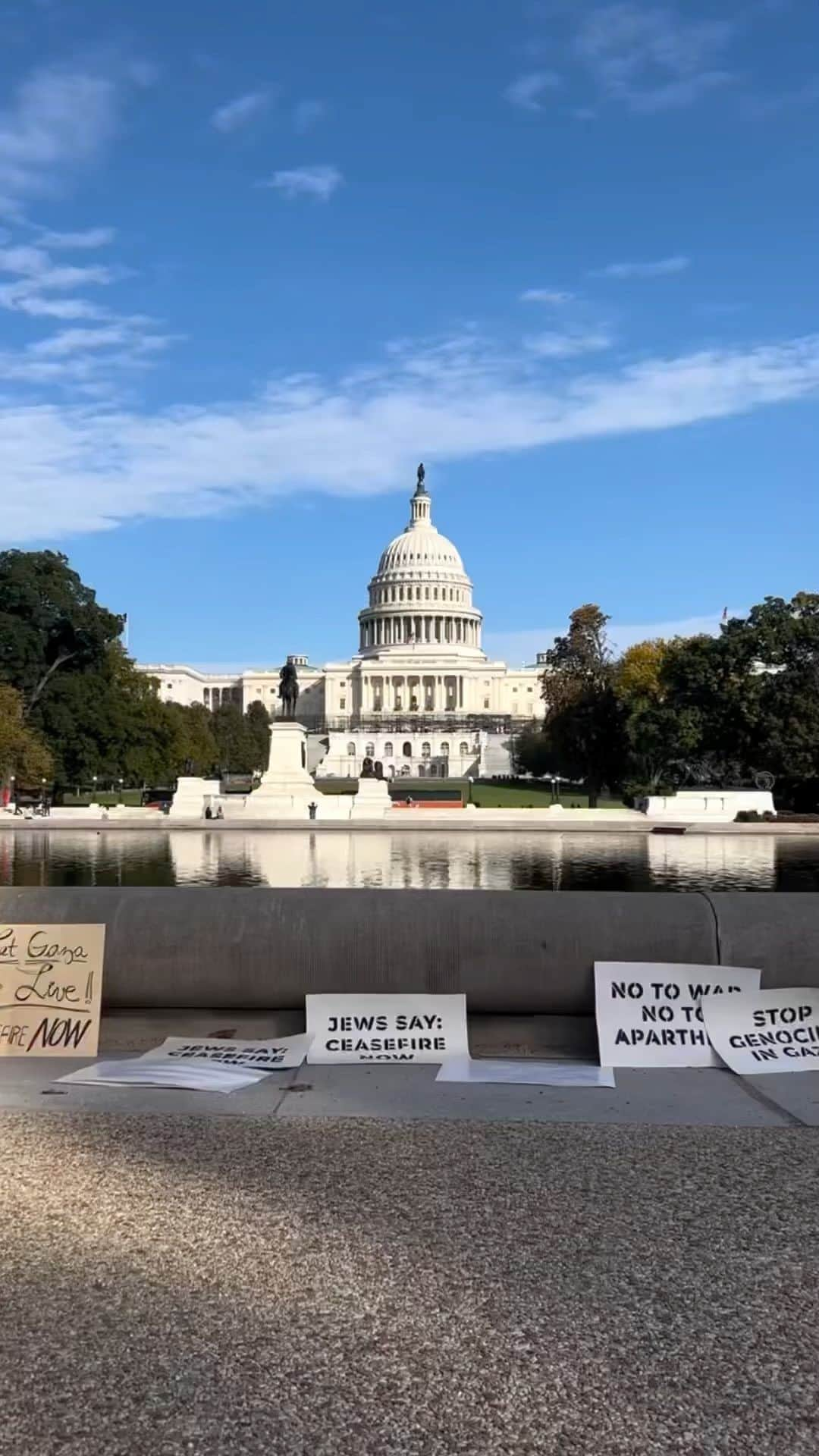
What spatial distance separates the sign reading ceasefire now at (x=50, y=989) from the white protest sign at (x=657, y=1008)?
8.85ft

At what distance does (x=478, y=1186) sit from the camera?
4605 mm

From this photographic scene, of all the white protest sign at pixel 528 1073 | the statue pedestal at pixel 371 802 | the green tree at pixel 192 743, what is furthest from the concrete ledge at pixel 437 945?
the green tree at pixel 192 743

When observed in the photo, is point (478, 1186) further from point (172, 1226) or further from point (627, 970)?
point (627, 970)

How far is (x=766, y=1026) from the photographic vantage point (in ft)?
22.5

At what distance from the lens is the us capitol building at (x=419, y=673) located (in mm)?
147750

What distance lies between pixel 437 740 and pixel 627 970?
137667 mm

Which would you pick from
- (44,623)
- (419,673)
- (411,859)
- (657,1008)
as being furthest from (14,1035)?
(419,673)

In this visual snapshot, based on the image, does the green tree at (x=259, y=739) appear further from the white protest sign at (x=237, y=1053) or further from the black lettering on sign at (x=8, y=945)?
the white protest sign at (x=237, y=1053)

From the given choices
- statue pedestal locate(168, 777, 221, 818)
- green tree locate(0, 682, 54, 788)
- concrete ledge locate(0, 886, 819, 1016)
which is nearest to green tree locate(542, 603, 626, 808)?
statue pedestal locate(168, 777, 221, 818)

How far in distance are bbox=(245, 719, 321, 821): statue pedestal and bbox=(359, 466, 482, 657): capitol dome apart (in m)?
97.3

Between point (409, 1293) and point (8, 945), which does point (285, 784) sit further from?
point (409, 1293)

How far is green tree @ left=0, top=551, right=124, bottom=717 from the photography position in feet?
210

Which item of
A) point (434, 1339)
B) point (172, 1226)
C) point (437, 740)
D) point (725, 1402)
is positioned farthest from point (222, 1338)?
point (437, 740)

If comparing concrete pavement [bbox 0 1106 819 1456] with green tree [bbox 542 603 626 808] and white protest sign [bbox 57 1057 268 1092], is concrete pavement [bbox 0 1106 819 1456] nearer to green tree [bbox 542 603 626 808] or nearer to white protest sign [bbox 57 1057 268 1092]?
white protest sign [bbox 57 1057 268 1092]
